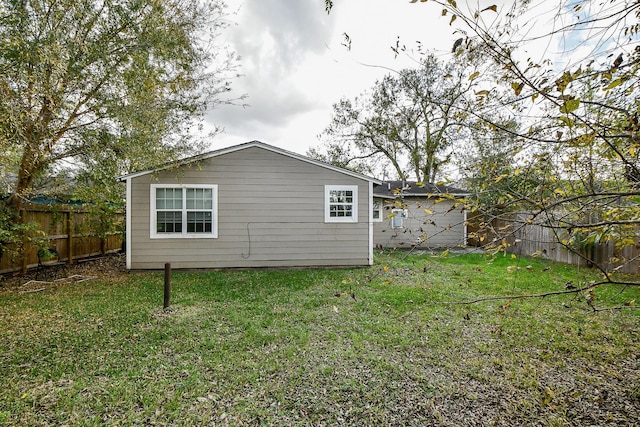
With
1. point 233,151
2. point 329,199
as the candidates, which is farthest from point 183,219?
point 329,199

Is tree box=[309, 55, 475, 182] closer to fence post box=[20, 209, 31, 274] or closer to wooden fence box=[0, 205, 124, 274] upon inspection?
wooden fence box=[0, 205, 124, 274]

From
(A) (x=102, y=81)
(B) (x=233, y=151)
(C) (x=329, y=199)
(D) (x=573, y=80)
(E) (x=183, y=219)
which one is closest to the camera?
(D) (x=573, y=80)

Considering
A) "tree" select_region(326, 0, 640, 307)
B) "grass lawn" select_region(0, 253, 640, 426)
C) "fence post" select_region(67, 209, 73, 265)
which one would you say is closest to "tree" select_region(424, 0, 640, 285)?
"tree" select_region(326, 0, 640, 307)

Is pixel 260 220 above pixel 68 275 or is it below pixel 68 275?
above

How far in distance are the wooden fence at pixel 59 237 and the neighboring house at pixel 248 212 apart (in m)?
2.01

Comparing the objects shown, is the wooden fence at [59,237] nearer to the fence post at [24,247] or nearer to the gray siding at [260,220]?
the fence post at [24,247]

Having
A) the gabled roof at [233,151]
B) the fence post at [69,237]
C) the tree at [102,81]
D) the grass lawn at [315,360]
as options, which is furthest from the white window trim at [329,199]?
the fence post at [69,237]

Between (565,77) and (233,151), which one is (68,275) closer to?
(233,151)

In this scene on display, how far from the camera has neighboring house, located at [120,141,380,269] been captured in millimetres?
7891

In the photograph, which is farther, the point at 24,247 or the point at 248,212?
the point at 248,212

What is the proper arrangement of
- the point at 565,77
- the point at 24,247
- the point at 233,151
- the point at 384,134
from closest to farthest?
the point at 565,77, the point at 24,247, the point at 233,151, the point at 384,134

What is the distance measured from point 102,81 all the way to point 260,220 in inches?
175

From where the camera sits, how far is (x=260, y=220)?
8.31 meters

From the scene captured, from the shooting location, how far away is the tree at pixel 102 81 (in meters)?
4.31
